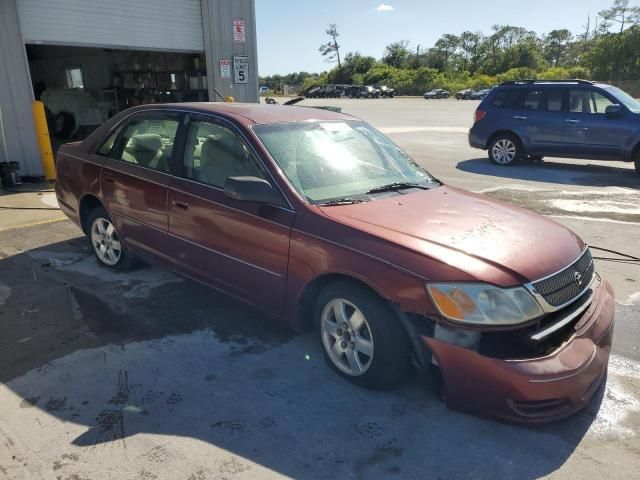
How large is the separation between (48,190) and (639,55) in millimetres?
65870

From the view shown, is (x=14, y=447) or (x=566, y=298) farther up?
(x=566, y=298)

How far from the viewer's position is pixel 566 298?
2805mm

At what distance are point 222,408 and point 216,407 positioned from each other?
0.12 ft

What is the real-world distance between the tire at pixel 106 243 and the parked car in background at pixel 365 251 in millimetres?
167

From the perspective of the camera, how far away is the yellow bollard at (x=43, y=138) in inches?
365

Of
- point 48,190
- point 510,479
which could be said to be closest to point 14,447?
point 510,479

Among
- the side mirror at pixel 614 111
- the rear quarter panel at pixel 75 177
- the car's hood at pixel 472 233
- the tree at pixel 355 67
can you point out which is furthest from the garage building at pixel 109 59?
the tree at pixel 355 67

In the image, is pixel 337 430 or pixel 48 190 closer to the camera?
pixel 337 430

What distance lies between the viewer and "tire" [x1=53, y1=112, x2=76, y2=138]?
16109 millimetres

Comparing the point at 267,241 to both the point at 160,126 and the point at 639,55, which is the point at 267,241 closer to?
the point at 160,126

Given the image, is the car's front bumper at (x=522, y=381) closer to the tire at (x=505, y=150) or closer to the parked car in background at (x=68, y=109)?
the tire at (x=505, y=150)

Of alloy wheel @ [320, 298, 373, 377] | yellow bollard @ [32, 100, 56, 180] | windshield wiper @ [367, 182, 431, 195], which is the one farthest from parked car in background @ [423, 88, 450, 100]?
alloy wheel @ [320, 298, 373, 377]

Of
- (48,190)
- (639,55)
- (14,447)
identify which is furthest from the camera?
(639,55)

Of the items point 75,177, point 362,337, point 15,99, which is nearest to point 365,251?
point 362,337
